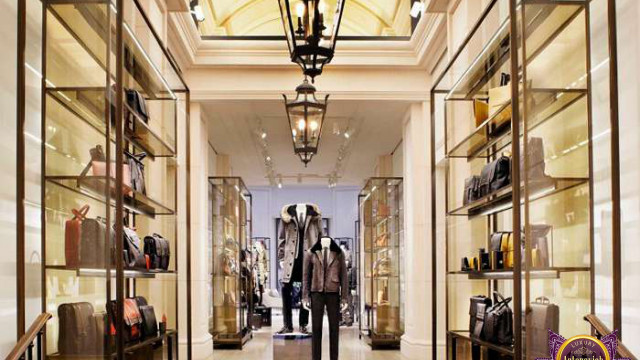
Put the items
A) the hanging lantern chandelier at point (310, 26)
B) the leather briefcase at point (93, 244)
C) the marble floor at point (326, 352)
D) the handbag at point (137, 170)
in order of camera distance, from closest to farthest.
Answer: the leather briefcase at point (93, 244) → the hanging lantern chandelier at point (310, 26) → the handbag at point (137, 170) → the marble floor at point (326, 352)

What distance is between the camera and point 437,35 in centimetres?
764

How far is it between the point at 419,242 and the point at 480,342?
14.2 ft

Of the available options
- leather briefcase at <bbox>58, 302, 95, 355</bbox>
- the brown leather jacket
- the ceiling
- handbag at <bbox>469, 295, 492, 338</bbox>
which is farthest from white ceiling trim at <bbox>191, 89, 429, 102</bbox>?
leather briefcase at <bbox>58, 302, 95, 355</bbox>

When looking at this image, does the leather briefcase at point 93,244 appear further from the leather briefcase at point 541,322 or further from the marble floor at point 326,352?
the marble floor at point 326,352

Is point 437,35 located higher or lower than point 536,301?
higher

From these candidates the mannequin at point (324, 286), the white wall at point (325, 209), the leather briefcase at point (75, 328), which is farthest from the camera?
the white wall at point (325, 209)

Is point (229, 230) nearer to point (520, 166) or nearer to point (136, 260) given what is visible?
point (136, 260)

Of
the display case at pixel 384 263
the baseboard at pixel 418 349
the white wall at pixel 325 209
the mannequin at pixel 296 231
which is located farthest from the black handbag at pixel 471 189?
the white wall at pixel 325 209

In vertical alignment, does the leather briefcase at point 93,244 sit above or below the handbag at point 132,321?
above

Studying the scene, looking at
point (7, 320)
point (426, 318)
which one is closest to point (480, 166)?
point (7, 320)

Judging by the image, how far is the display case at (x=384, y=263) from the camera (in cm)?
999

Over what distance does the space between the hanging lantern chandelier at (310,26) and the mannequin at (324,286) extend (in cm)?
301

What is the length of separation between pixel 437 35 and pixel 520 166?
441 cm

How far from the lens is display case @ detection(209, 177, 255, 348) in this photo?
9906 millimetres
